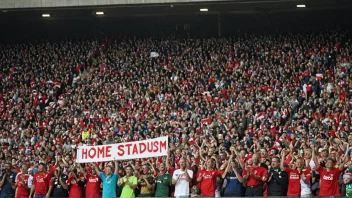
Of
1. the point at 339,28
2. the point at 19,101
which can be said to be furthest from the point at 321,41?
the point at 19,101

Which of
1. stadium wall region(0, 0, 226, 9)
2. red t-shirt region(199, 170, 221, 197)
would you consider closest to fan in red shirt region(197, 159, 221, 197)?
red t-shirt region(199, 170, 221, 197)

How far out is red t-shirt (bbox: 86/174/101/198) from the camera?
2225 centimetres

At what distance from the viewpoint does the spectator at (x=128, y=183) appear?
2145cm

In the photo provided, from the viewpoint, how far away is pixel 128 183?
70.4 ft

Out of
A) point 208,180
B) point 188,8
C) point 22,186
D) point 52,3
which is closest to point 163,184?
point 208,180

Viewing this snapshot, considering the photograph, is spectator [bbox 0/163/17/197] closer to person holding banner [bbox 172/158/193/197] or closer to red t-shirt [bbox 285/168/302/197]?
→ person holding banner [bbox 172/158/193/197]

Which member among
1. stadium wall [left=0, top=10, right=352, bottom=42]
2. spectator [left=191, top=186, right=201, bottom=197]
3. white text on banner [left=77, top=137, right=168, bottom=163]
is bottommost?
spectator [left=191, top=186, right=201, bottom=197]

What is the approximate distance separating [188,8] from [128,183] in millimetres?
20364

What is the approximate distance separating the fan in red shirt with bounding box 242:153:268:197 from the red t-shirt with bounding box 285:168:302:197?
0.57 m

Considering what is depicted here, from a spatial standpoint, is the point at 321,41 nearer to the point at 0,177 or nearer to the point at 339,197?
the point at 0,177

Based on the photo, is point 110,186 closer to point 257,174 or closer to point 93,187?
point 93,187

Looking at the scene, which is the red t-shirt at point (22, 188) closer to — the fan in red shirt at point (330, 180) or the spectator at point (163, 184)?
the spectator at point (163, 184)

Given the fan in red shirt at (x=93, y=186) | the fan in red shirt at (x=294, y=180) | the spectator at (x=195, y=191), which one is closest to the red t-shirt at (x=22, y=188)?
the fan in red shirt at (x=93, y=186)

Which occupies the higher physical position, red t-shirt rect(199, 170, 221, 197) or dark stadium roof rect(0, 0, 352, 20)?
dark stadium roof rect(0, 0, 352, 20)
